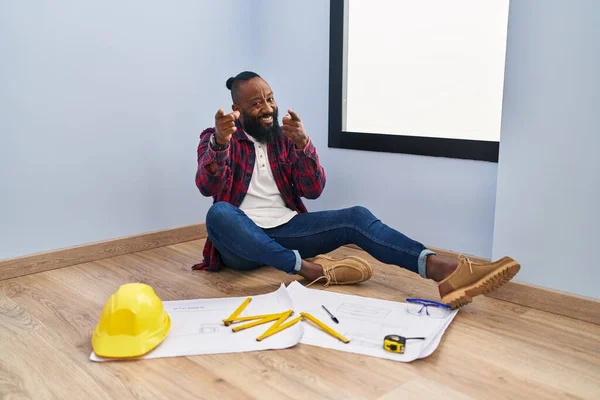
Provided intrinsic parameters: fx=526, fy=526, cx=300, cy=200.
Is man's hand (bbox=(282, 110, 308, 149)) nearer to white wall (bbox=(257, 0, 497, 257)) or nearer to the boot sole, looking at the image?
white wall (bbox=(257, 0, 497, 257))

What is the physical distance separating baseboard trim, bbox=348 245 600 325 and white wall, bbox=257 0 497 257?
0.73 ft

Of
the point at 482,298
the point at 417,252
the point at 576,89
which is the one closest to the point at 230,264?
the point at 417,252

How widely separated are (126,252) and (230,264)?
0.49 m

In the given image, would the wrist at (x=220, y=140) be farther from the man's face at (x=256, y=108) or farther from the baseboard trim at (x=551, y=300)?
the baseboard trim at (x=551, y=300)

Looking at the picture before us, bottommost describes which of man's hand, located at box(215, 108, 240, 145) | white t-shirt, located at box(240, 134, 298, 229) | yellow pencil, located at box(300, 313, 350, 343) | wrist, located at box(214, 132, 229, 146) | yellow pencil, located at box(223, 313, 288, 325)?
yellow pencil, located at box(300, 313, 350, 343)

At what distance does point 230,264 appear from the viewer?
69.4 inches

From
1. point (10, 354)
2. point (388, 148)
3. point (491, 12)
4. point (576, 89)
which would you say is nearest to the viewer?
point (10, 354)

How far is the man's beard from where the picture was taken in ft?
5.53

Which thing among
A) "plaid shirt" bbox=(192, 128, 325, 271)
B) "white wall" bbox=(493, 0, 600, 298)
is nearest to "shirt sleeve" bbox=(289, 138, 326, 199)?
"plaid shirt" bbox=(192, 128, 325, 271)

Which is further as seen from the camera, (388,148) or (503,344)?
(388,148)

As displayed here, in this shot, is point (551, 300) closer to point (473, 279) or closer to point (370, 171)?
point (473, 279)

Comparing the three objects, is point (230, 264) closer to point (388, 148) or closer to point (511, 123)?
point (388, 148)

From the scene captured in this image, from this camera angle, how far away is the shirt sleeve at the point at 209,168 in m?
1.55

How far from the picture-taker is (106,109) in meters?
1.87
